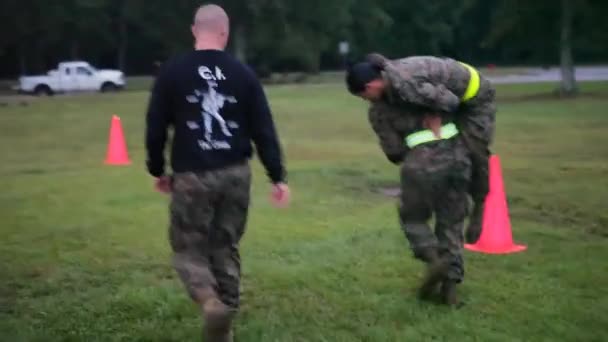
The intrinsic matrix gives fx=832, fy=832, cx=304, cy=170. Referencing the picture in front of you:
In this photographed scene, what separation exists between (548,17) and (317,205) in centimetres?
2365

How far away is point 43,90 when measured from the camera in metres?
41.2

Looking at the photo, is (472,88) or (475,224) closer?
(472,88)

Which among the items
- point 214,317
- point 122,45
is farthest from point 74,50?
point 214,317

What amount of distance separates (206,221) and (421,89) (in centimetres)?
156

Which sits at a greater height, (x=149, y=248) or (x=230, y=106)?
(x=230, y=106)

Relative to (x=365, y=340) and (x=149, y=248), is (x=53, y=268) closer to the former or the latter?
(x=149, y=248)

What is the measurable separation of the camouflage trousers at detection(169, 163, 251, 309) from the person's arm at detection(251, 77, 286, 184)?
13cm

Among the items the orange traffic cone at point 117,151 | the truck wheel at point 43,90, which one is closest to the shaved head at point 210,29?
the orange traffic cone at point 117,151

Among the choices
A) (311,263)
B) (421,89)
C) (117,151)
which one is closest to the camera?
(421,89)

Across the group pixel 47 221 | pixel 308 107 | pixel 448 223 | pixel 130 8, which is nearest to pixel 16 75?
pixel 130 8

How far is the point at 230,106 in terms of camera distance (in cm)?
434

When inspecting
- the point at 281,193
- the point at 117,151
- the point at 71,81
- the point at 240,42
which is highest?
the point at 281,193

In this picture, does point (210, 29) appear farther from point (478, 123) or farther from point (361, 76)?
point (478, 123)

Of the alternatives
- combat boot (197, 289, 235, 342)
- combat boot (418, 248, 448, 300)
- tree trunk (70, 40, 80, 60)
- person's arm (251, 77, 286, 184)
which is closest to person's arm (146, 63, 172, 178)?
person's arm (251, 77, 286, 184)
